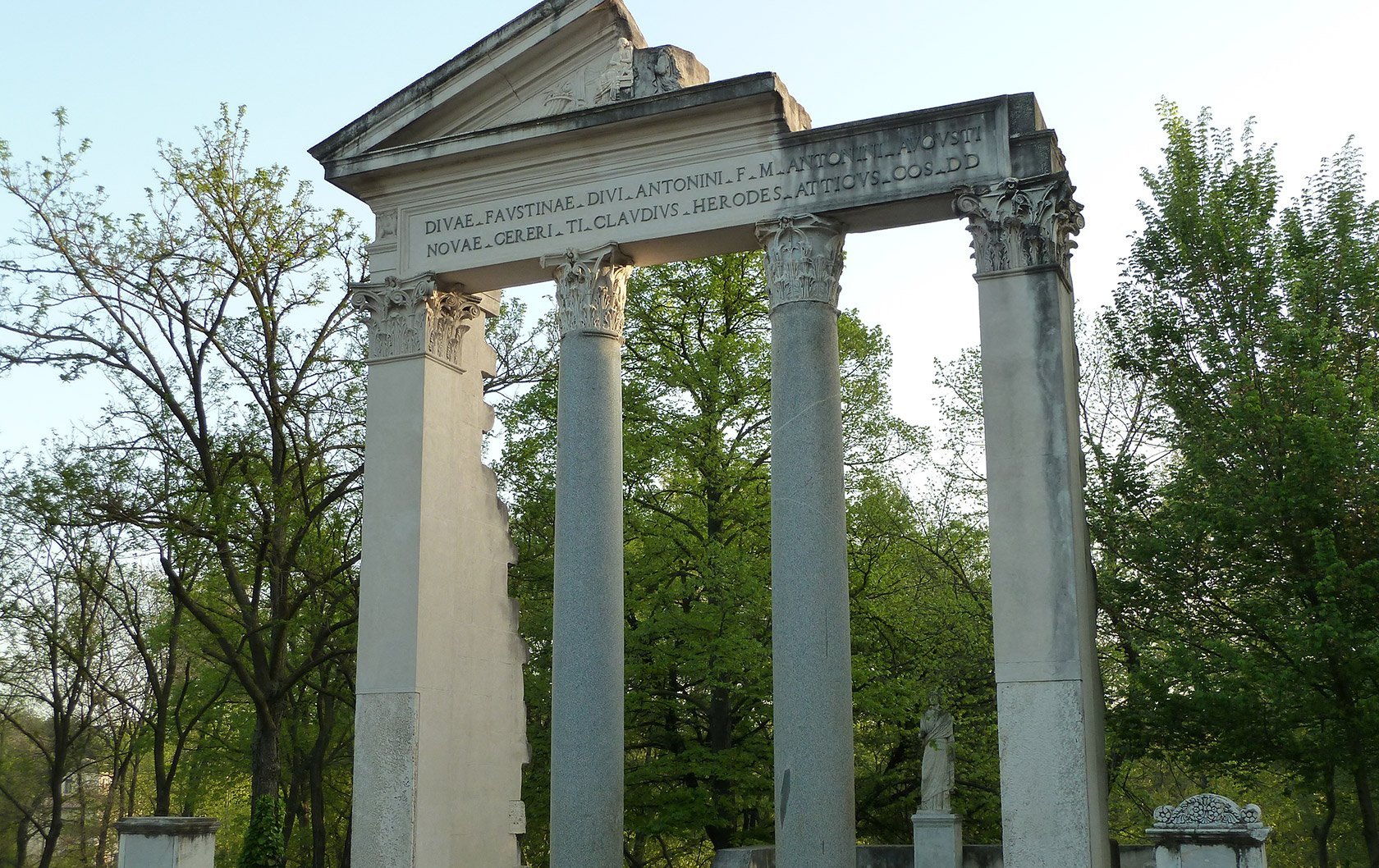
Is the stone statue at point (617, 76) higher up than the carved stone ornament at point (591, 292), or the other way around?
the stone statue at point (617, 76)

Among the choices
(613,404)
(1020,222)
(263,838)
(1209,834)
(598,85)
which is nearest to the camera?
(1209,834)

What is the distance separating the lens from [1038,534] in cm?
1276

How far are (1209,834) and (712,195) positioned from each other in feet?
27.7

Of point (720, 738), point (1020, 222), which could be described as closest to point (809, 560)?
point (1020, 222)

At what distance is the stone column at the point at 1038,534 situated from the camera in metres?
12.2

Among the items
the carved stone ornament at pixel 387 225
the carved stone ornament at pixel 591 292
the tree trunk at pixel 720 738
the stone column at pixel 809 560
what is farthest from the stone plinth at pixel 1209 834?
the tree trunk at pixel 720 738

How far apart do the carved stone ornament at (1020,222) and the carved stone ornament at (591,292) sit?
13.8 ft

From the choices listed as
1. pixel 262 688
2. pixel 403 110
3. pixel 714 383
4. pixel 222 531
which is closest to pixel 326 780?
pixel 262 688

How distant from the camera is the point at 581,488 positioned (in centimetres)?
1509

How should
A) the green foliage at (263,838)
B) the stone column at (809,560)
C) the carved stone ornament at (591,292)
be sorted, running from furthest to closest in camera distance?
the green foliage at (263,838)
the carved stone ornament at (591,292)
the stone column at (809,560)

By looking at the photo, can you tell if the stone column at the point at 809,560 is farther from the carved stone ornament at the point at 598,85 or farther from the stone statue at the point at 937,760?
the stone statue at the point at 937,760

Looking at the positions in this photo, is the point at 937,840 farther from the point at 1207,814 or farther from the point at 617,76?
the point at 617,76

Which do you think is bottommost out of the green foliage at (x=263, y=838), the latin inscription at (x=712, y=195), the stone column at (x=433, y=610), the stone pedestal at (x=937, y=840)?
the green foliage at (x=263, y=838)

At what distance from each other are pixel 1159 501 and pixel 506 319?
14706 millimetres
